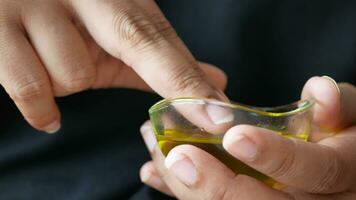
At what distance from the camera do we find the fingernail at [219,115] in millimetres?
546

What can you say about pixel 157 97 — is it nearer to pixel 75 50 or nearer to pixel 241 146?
pixel 75 50

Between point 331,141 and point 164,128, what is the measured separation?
0.68 feet

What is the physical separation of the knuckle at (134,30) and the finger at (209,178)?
14 centimetres

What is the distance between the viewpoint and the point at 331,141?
2.11 feet

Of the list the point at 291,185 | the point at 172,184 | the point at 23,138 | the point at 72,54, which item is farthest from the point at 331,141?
the point at 23,138

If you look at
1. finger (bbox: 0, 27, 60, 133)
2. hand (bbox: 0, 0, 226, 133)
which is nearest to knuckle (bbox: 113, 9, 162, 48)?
hand (bbox: 0, 0, 226, 133)

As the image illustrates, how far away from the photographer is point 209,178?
21.6 inches

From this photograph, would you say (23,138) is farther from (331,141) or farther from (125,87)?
(331,141)

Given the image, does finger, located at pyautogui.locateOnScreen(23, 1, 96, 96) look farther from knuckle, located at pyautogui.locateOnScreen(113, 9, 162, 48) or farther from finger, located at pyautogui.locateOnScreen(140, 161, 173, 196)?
finger, located at pyautogui.locateOnScreen(140, 161, 173, 196)

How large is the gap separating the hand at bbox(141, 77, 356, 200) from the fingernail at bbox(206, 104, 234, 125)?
3 cm

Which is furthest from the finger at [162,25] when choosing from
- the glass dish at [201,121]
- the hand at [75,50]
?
the glass dish at [201,121]

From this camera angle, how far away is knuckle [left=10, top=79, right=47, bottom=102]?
628mm

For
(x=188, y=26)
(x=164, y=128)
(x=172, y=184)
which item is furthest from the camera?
(x=188, y=26)

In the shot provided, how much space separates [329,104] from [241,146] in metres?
0.22
